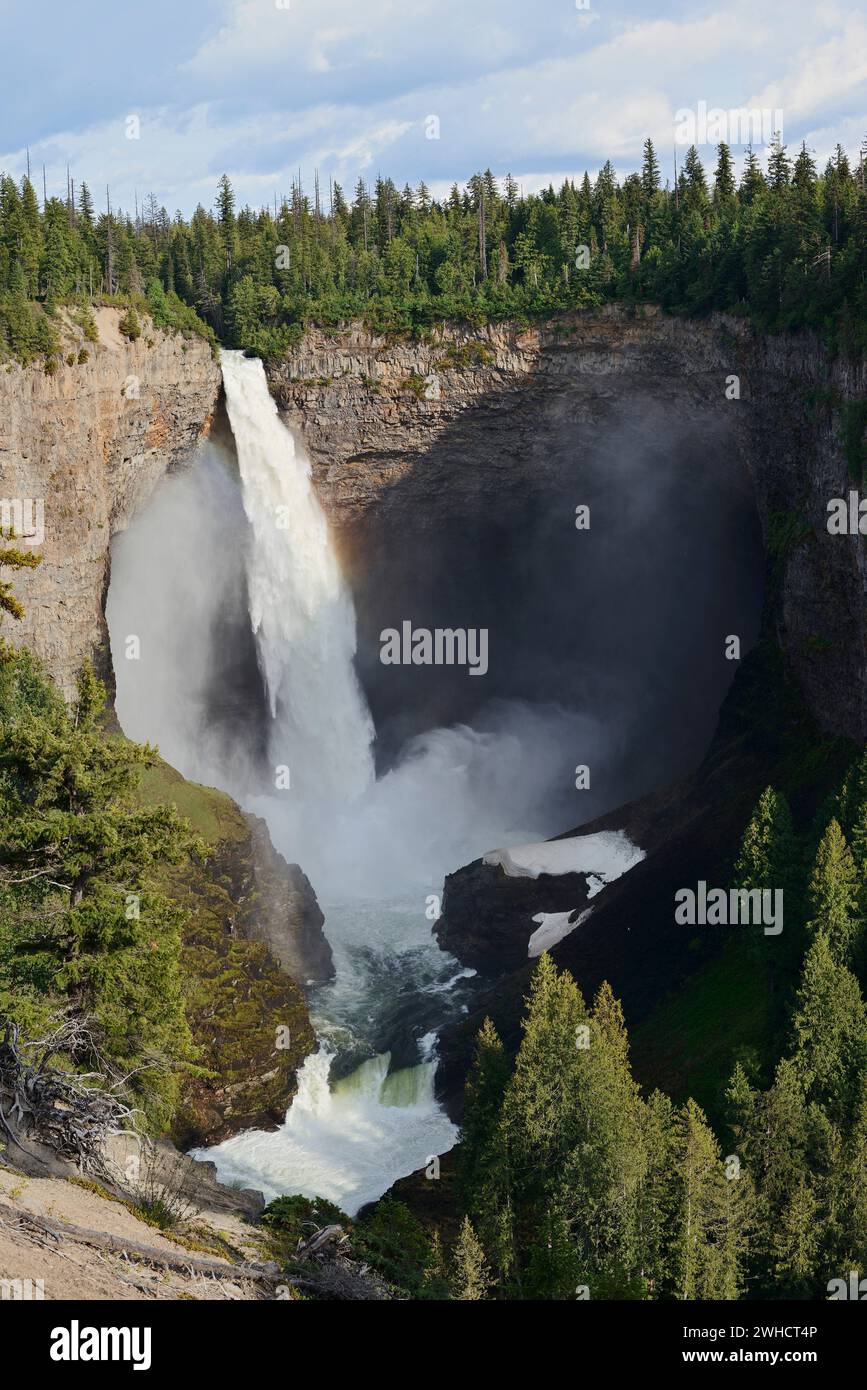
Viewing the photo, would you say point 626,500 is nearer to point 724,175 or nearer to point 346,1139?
point 724,175

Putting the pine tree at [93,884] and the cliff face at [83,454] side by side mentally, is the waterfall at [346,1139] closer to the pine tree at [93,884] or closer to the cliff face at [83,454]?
the pine tree at [93,884]

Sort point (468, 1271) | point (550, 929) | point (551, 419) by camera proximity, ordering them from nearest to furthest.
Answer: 1. point (468, 1271)
2. point (550, 929)
3. point (551, 419)

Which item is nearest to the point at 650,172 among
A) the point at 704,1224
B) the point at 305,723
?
the point at 305,723

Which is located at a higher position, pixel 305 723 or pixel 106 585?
pixel 106 585

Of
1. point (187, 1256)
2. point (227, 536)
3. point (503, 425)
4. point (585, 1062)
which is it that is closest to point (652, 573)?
point (503, 425)

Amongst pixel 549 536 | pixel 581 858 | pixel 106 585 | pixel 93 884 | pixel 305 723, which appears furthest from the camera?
pixel 549 536

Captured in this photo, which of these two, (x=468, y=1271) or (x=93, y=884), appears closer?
(x=468, y=1271)
